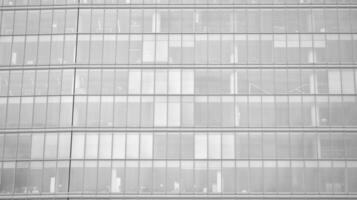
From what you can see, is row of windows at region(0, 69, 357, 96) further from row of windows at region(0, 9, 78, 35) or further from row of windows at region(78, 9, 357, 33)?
row of windows at region(0, 9, 78, 35)

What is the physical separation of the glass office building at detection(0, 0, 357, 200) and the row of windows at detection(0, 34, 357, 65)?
4.4 inches

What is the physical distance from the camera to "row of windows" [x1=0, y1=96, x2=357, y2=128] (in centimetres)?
6078

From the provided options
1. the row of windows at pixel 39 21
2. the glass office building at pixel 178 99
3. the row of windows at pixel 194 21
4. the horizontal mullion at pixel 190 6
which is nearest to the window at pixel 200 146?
the glass office building at pixel 178 99

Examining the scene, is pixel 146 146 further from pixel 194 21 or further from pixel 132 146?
pixel 194 21

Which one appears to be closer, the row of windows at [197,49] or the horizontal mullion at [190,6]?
the row of windows at [197,49]

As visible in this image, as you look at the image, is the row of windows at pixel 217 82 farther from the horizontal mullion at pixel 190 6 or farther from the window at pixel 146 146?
the horizontal mullion at pixel 190 6

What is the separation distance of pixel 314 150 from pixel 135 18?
76.1ft

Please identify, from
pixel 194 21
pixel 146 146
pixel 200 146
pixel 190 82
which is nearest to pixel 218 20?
pixel 194 21

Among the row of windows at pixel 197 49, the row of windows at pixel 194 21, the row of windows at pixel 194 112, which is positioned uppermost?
the row of windows at pixel 194 21

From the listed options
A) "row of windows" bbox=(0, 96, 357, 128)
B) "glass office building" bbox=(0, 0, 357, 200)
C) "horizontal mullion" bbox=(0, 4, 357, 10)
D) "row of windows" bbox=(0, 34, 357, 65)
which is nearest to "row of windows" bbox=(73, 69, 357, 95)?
"glass office building" bbox=(0, 0, 357, 200)

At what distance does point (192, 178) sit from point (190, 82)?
393 inches

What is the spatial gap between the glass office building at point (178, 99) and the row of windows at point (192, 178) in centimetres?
10

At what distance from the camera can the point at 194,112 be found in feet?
200

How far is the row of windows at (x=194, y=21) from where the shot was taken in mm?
63406
